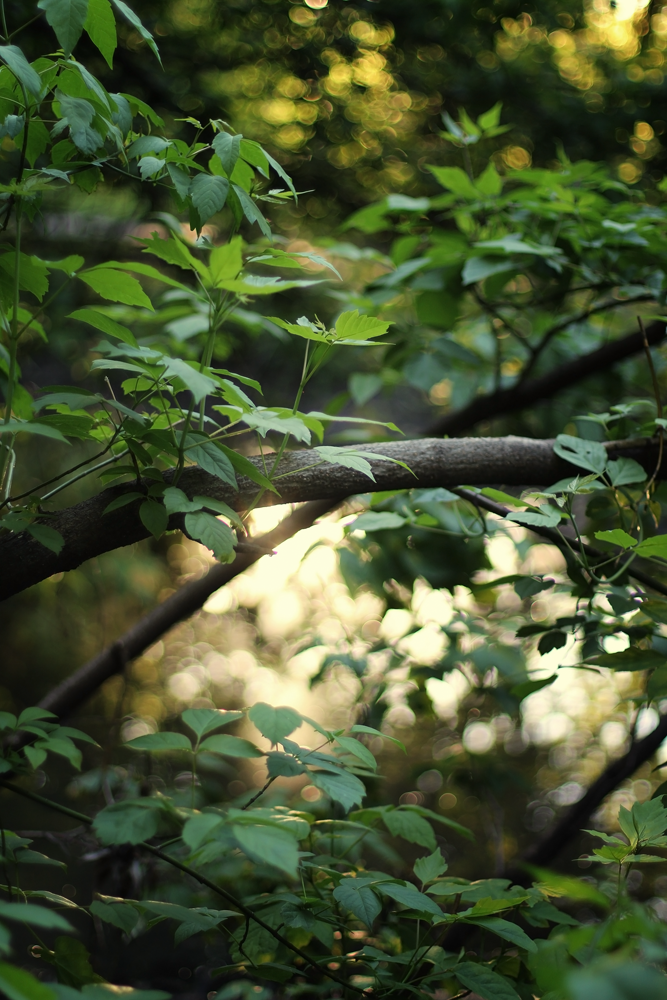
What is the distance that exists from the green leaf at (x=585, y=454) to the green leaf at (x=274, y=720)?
40 cm

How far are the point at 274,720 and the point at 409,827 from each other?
0.86 ft

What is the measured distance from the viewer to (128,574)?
7.68 feet

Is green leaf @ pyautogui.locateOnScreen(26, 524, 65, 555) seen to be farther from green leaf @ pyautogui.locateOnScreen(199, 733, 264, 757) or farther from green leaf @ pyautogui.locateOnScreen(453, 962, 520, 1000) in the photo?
green leaf @ pyautogui.locateOnScreen(453, 962, 520, 1000)

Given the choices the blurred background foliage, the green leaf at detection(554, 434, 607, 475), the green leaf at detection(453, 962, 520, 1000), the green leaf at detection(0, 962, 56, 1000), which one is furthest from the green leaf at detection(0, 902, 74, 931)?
the blurred background foliage

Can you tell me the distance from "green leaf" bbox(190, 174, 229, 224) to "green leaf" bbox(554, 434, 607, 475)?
43 centimetres

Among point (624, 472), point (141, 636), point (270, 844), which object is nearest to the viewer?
point (270, 844)

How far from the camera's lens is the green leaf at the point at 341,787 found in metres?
0.52

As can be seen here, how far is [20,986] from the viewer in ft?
0.89

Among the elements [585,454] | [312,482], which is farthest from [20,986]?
[585,454]

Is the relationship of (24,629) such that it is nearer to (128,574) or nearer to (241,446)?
(128,574)

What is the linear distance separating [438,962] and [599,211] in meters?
1.09

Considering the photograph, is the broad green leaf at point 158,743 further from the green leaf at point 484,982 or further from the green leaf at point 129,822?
the green leaf at point 484,982

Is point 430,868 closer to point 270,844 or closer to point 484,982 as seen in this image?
point 484,982

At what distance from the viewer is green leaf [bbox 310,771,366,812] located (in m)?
Result: 0.52
